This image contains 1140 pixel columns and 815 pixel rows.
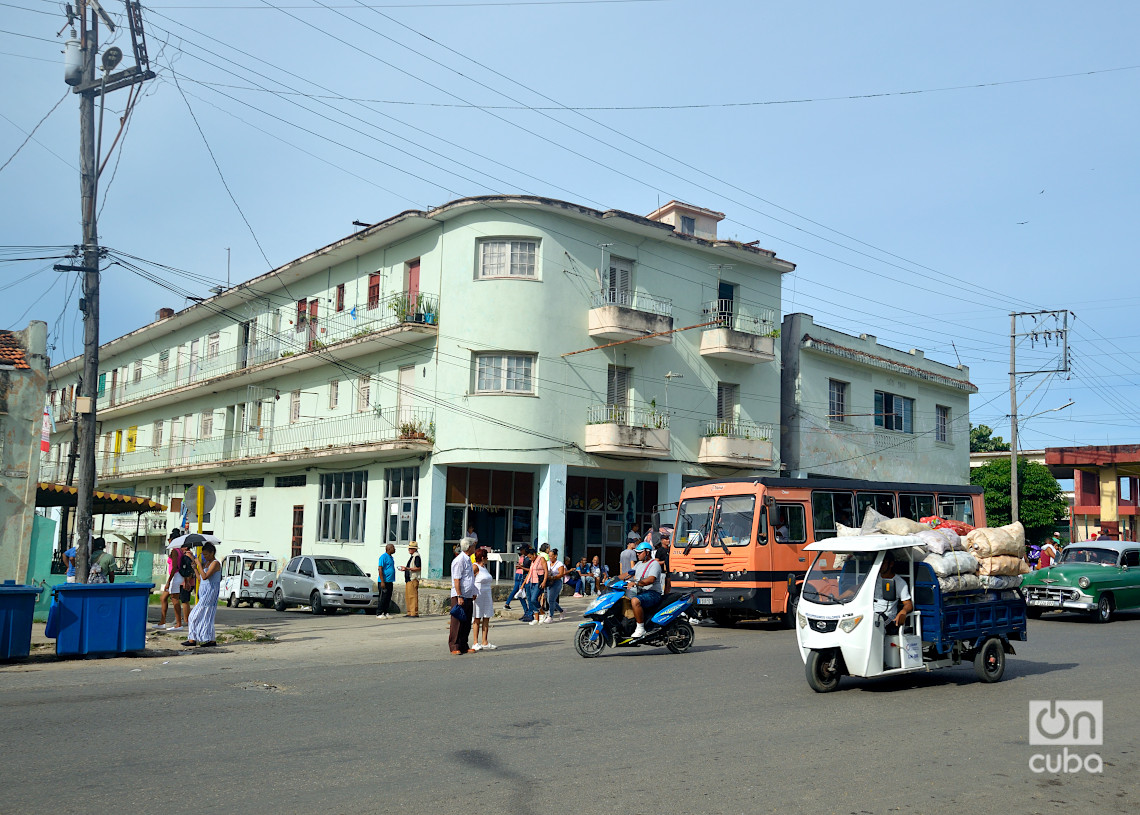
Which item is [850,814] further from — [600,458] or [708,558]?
[600,458]

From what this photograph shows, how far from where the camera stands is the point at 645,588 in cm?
1570

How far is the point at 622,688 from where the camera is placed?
11.4m

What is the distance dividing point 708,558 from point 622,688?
26.3 ft

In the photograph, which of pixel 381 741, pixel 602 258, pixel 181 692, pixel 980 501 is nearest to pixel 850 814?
pixel 381 741

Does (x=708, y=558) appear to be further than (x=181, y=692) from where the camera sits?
Yes

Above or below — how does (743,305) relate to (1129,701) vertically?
above

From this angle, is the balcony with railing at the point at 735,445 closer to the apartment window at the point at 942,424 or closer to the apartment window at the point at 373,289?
the apartment window at the point at 373,289

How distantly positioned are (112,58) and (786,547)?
1631 centimetres

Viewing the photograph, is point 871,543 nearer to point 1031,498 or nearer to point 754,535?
point 754,535

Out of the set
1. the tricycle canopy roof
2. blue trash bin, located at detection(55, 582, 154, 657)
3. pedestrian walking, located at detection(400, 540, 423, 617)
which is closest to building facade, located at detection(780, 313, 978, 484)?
pedestrian walking, located at detection(400, 540, 423, 617)

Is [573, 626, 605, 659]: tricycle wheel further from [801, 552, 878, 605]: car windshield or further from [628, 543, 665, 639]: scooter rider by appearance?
[801, 552, 878, 605]: car windshield

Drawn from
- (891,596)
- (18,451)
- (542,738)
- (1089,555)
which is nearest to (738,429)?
(1089,555)

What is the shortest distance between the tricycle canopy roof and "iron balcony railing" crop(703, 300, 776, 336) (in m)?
23.1

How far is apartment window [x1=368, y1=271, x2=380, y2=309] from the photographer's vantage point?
33531 millimetres
